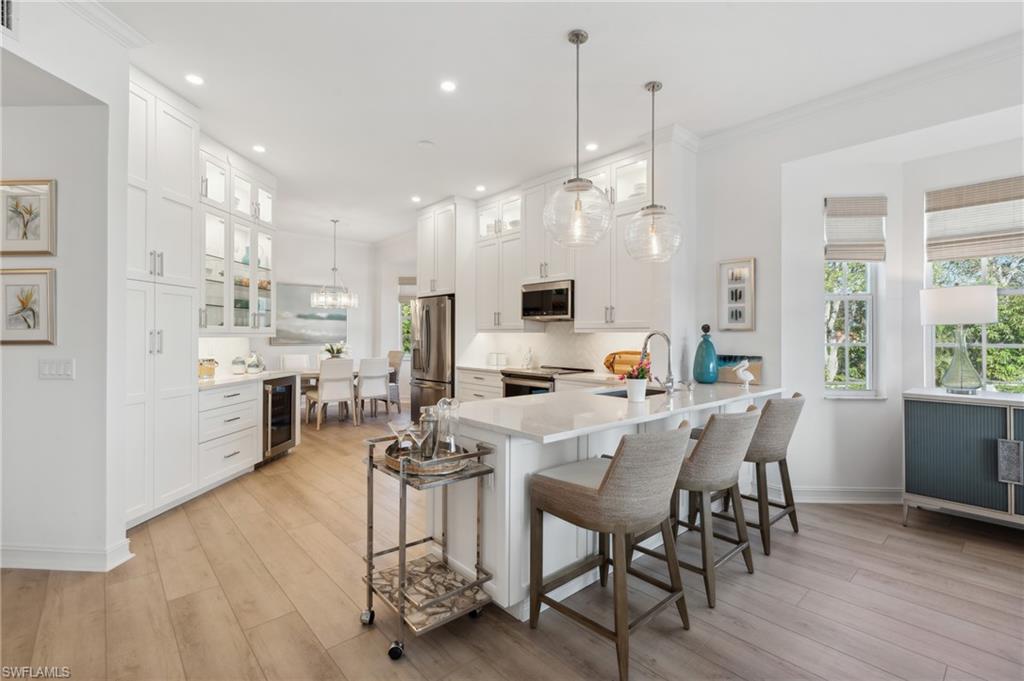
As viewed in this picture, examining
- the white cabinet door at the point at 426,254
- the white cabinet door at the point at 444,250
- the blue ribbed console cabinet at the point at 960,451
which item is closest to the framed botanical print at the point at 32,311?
Result: the white cabinet door at the point at 444,250

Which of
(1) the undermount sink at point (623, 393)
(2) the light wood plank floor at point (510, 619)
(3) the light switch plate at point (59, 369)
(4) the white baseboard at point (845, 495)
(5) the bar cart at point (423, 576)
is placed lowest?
(2) the light wood plank floor at point (510, 619)

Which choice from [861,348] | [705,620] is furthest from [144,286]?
[861,348]

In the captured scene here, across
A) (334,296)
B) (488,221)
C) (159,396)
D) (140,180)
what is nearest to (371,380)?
(334,296)

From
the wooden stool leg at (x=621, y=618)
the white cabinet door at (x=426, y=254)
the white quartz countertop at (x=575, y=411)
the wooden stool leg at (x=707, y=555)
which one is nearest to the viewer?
the wooden stool leg at (x=621, y=618)

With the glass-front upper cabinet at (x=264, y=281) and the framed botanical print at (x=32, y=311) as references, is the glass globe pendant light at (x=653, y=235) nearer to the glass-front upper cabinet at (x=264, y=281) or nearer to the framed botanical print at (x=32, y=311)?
the framed botanical print at (x=32, y=311)

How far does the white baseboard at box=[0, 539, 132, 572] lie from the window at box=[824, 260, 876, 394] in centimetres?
502

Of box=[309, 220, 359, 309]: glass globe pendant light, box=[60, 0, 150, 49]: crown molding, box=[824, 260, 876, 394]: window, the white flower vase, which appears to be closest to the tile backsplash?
box=[824, 260, 876, 394]: window

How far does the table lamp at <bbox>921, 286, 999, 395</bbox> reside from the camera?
9.68 feet

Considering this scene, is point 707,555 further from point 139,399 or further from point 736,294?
point 139,399

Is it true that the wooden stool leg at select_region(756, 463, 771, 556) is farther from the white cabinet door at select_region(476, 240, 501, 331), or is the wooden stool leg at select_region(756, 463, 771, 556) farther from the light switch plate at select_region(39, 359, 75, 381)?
the light switch plate at select_region(39, 359, 75, 381)

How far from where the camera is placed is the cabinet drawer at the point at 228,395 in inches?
144

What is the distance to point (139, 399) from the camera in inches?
119

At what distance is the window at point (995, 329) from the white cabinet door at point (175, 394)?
5.63 meters

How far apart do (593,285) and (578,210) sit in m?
1.96
